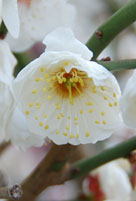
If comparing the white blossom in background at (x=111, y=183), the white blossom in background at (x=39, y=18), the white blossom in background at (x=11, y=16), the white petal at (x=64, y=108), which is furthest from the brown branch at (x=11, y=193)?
the white blossom in background at (x=111, y=183)

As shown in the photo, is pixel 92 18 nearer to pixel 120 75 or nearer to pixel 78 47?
pixel 120 75

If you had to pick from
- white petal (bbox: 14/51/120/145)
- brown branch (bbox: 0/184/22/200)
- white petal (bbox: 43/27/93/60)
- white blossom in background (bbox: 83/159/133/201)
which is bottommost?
white blossom in background (bbox: 83/159/133/201)

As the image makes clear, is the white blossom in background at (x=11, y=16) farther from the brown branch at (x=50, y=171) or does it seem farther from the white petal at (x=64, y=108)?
the brown branch at (x=50, y=171)

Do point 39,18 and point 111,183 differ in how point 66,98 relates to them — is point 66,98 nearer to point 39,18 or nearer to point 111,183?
point 39,18

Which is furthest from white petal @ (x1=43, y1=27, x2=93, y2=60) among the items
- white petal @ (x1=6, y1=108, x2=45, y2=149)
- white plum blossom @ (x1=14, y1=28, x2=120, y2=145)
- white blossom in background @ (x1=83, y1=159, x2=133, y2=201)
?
white blossom in background @ (x1=83, y1=159, x2=133, y2=201)

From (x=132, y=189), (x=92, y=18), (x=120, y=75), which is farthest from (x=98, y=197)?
(x=92, y=18)

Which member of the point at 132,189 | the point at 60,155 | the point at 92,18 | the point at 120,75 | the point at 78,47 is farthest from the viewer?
the point at 92,18

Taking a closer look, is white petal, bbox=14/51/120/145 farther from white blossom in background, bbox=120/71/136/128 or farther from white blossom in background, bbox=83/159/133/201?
white blossom in background, bbox=83/159/133/201
